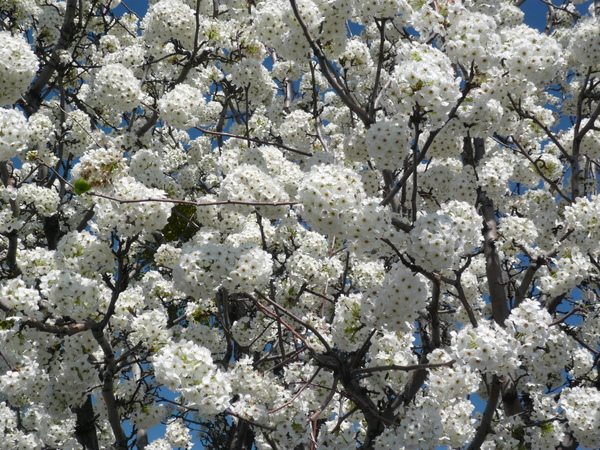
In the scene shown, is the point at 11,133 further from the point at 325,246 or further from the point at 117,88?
the point at 325,246

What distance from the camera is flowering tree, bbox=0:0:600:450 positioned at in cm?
462

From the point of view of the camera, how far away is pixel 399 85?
4457 millimetres

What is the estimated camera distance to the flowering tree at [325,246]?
15.2ft

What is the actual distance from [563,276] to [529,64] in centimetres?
285

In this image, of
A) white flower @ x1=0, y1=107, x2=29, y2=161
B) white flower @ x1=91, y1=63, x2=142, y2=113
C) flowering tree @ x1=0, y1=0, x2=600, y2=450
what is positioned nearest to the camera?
flowering tree @ x1=0, y1=0, x2=600, y2=450

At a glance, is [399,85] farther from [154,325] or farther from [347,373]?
[154,325]

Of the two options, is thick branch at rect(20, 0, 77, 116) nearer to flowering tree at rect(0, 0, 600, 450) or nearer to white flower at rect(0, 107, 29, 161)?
flowering tree at rect(0, 0, 600, 450)

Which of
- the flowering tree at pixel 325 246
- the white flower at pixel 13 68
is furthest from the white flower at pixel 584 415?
the white flower at pixel 13 68

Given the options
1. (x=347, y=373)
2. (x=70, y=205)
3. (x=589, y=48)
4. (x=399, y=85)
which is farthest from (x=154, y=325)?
(x=589, y=48)

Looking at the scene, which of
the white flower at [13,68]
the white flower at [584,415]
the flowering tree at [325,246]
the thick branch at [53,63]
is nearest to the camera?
the flowering tree at [325,246]

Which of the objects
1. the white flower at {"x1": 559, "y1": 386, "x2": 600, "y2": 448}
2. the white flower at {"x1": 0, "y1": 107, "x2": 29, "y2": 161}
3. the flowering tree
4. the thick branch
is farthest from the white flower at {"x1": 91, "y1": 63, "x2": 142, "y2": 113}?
the white flower at {"x1": 559, "y1": 386, "x2": 600, "y2": 448}

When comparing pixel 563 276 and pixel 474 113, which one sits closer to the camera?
pixel 474 113

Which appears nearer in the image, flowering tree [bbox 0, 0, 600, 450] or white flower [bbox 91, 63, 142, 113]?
flowering tree [bbox 0, 0, 600, 450]

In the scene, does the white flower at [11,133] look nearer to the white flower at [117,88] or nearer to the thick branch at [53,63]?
the white flower at [117,88]
